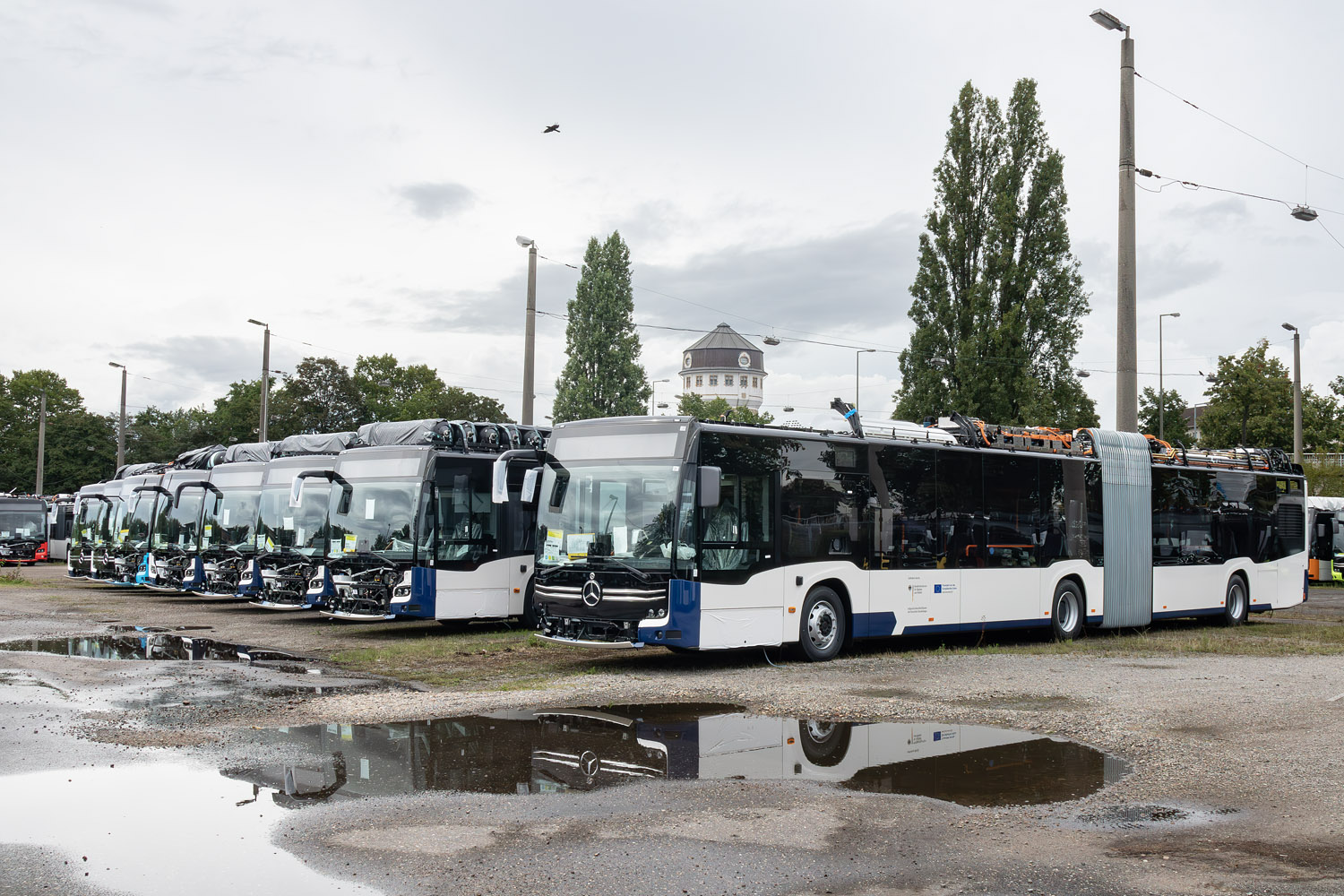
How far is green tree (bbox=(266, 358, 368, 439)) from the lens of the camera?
64.8 meters

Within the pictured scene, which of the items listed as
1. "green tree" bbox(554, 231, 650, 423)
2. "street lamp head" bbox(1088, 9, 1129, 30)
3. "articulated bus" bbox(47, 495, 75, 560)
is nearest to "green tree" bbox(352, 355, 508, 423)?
"green tree" bbox(554, 231, 650, 423)

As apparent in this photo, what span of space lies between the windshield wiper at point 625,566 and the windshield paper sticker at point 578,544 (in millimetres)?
142

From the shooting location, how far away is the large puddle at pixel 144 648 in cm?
1540

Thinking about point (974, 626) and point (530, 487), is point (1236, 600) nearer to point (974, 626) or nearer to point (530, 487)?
point (974, 626)

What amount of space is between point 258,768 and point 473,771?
1.51 m

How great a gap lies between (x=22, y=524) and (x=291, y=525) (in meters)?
28.4

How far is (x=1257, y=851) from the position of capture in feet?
20.8

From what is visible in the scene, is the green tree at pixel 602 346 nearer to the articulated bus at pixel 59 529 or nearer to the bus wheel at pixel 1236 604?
the articulated bus at pixel 59 529

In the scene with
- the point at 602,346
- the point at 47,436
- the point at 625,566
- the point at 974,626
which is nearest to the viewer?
the point at 625,566

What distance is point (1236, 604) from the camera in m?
22.7

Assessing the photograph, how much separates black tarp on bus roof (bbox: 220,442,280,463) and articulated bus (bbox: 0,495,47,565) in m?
22.0

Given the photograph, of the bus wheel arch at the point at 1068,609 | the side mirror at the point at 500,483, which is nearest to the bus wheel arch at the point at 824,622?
the side mirror at the point at 500,483

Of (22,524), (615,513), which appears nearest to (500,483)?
(615,513)

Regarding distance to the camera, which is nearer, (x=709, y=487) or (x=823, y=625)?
(x=709, y=487)
